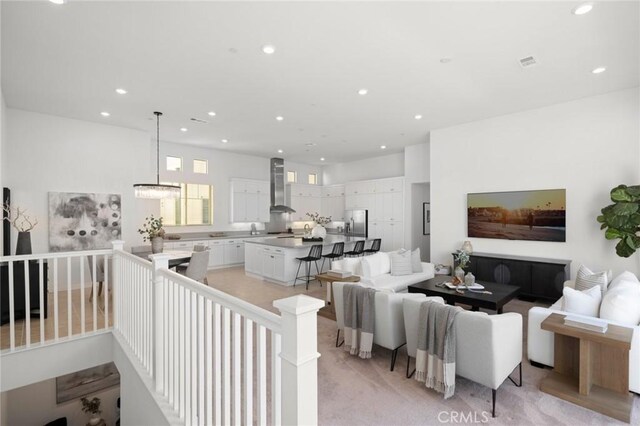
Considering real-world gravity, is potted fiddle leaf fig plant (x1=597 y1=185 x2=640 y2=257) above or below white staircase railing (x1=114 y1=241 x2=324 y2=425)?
above

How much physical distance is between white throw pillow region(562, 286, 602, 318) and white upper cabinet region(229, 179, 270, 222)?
25.1 feet

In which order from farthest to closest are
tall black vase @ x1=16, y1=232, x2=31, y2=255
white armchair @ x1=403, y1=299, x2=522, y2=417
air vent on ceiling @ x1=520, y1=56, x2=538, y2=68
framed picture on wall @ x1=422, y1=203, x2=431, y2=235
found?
framed picture on wall @ x1=422, y1=203, x2=431, y2=235 → tall black vase @ x1=16, y1=232, x2=31, y2=255 → air vent on ceiling @ x1=520, y1=56, x2=538, y2=68 → white armchair @ x1=403, y1=299, x2=522, y2=417

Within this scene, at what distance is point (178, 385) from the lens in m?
2.17

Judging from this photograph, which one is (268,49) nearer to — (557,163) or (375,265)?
(375,265)

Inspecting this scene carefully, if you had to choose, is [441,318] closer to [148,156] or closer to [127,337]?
[127,337]

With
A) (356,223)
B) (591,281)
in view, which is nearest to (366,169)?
(356,223)

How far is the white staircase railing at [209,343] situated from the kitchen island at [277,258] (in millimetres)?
3334

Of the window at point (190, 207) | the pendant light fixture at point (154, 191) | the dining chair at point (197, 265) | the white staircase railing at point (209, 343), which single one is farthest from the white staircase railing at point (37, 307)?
the window at point (190, 207)

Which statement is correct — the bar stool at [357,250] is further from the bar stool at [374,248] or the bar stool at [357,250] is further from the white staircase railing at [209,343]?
the white staircase railing at [209,343]

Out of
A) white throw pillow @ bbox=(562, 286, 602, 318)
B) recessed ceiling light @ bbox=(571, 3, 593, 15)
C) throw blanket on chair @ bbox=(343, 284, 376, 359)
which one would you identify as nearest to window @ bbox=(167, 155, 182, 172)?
throw blanket on chair @ bbox=(343, 284, 376, 359)

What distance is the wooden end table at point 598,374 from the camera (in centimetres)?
243

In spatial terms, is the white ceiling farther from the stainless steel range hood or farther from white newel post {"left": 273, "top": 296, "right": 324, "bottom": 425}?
the stainless steel range hood

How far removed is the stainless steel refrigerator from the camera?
939cm

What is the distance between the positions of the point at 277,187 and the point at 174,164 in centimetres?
311
